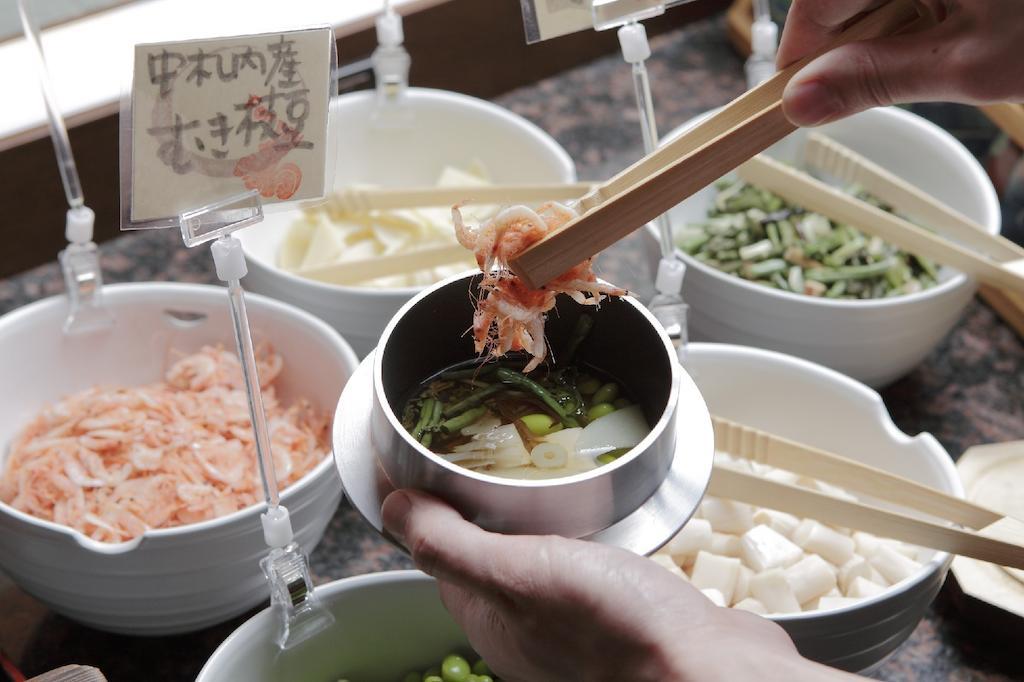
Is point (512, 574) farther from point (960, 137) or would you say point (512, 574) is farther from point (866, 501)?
point (960, 137)

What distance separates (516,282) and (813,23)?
495 mm

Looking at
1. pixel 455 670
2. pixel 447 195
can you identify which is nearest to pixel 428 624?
pixel 455 670

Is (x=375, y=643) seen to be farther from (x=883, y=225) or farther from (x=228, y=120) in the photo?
(x=883, y=225)

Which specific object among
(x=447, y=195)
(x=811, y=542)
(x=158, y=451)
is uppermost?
(x=447, y=195)

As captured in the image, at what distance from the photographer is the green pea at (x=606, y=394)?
1.13 meters

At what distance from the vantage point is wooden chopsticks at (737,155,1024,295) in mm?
1536

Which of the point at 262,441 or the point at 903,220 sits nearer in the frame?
the point at 262,441

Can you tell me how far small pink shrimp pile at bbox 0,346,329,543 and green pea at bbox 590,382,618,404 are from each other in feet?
1.52

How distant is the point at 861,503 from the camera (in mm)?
1263

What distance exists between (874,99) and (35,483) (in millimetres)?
1097

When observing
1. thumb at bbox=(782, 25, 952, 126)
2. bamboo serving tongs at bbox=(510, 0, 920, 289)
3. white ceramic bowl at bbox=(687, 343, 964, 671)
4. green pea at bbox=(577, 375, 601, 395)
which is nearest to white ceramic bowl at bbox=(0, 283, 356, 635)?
green pea at bbox=(577, 375, 601, 395)

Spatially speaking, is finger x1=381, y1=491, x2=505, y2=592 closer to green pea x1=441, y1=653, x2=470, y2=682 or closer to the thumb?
green pea x1=441, y1=653, x2=470, y2=682

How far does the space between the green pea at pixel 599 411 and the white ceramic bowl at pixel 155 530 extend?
33cm

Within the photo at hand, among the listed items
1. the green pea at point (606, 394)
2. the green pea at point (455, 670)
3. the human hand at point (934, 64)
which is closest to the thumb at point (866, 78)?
the human hand at point (934, 64)
